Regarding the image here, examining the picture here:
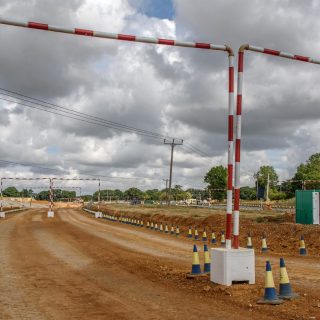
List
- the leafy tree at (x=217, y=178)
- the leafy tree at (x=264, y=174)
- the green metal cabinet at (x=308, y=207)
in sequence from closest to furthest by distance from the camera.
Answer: the green metal cabinet at (x=308, y=207) → the leafy tree at (x=217, y=178) → the leafy tree at (x=264, y=174)

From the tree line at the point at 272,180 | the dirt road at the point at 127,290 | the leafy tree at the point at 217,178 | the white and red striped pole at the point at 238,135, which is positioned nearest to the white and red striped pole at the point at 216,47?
→ the white and red striped pole at the point at 238,135

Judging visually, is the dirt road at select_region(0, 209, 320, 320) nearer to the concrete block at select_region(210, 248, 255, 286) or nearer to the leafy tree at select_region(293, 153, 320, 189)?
the concrete block at select_region(210, 248, 255, 286)

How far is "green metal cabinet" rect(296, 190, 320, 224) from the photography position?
30.2 metres

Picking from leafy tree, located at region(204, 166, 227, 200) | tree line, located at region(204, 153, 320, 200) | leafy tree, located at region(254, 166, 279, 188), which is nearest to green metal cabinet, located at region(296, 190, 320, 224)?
tree line, located at region(204, 153, 320, 200)

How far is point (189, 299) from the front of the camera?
955cm

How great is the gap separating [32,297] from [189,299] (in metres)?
3.35

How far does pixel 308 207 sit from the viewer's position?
3069cm

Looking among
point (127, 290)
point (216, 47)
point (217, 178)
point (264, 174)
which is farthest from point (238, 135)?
point (264, 174)

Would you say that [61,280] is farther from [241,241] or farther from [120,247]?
[241,241]

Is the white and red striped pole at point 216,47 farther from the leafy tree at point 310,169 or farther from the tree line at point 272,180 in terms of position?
the leafy tree at point 310,169

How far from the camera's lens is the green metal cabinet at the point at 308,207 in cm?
3016

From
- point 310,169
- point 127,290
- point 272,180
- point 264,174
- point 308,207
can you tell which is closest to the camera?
point 127,290

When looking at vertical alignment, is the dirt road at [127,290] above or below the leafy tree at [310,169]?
below

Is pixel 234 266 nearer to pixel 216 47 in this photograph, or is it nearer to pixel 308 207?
pixel 216 47
